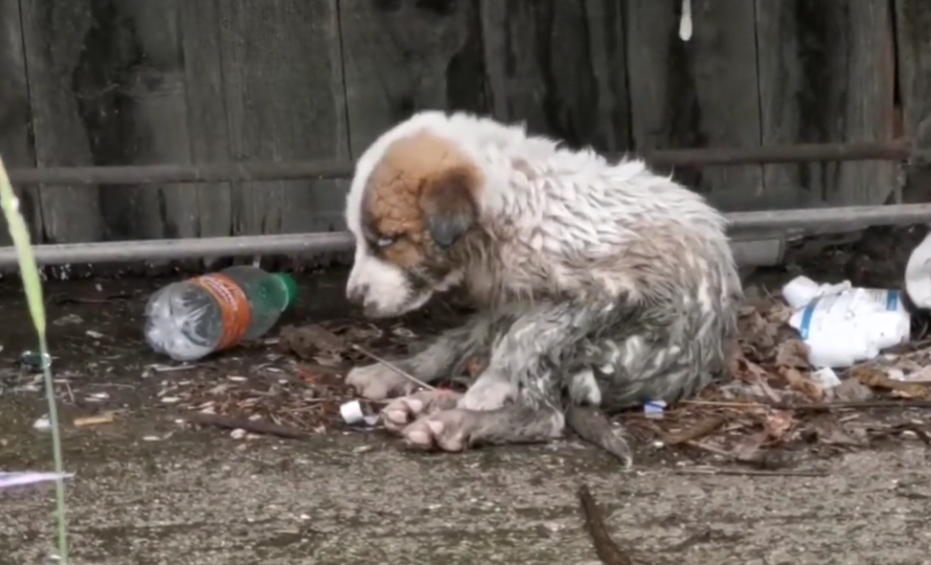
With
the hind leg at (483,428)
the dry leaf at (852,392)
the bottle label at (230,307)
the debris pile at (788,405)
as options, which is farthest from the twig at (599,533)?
the bottle label at (230,307)

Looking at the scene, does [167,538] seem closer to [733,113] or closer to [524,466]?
[524,466]

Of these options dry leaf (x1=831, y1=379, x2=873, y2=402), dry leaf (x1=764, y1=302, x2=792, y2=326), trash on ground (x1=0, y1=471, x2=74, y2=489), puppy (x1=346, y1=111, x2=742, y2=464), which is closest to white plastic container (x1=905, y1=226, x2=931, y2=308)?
dry leaf (x1=764, y1=302, x2=792, y2=326)

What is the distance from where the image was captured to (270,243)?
11.5 feet

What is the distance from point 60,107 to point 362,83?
3.64 feet

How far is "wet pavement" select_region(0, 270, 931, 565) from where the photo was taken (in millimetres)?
2232

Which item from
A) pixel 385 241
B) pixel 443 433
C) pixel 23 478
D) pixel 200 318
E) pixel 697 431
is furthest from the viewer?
pixel 200 318

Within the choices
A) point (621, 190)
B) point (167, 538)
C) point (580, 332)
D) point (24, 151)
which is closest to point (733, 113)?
point (621, 190)

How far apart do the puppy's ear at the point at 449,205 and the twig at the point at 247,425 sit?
22.7 inches

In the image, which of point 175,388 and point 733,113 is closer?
point 175,388

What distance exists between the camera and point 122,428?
3.01 metres

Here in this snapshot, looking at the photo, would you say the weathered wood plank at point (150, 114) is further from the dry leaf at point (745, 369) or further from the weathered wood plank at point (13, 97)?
the dry leaf at point (745, 369)

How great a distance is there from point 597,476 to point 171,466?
0.94 m

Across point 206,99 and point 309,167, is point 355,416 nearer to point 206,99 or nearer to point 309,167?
point 309,167

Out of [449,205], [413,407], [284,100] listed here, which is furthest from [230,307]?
[284,100]
